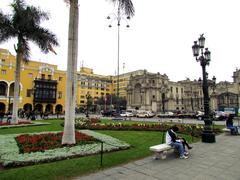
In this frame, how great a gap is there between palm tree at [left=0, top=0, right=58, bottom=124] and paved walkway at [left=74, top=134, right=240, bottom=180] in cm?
1538

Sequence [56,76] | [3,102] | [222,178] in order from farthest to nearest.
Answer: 1. [56,76]
2. [3,102]
3. [222,178]

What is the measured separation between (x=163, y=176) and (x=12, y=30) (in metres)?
18.1

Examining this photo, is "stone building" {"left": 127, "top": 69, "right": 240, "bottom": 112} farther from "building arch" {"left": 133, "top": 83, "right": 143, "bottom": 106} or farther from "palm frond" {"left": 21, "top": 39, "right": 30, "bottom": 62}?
"palm frond" {"left": 21, "top": 39, "right": 30, "bottom": 62}

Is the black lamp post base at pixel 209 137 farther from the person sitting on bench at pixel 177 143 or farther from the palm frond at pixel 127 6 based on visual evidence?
the palm frond at pixel 127 6

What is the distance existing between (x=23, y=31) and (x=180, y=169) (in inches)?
712

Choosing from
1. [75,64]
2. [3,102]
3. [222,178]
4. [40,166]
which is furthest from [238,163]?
[3,102]

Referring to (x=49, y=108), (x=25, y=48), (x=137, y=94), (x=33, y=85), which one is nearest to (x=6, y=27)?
(x=25, y=48)

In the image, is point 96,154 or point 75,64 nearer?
point 96,154

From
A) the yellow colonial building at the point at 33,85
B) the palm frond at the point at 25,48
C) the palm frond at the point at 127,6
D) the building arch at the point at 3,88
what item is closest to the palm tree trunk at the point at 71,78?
the palm frond at the point at 127,6

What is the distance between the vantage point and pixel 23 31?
17047 millimetres

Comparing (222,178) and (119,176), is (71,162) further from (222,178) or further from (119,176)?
(222,178)

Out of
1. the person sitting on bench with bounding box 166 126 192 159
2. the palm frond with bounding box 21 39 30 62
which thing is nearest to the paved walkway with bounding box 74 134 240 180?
the person sitting on bench with bounding box 166 126 192 159

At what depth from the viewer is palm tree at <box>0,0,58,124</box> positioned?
53.9 ft

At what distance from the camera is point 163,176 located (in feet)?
16.3
